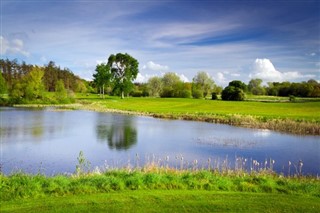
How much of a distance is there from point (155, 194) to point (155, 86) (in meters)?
116

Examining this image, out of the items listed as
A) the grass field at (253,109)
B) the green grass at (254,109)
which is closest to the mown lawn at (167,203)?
the grass field at (253,109)

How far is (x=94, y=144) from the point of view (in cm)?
2852

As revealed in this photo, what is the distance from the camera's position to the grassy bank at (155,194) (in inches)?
408

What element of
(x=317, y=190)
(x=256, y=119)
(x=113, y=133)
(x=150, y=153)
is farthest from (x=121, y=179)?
(x=256, y=119)

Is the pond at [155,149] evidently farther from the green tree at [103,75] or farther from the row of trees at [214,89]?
the green tree at [103,75]

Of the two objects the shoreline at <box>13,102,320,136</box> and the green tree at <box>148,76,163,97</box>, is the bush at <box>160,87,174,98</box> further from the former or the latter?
the shoreline at <box>13,102,320,136</box>

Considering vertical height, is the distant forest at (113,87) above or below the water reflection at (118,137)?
above

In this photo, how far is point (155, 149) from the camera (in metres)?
26.7

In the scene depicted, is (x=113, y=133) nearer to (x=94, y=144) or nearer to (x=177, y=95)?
(x=94, y=144)

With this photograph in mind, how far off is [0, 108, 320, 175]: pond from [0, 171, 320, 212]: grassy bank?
4025 millimetres

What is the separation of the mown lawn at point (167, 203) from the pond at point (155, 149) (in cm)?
543

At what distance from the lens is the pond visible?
20.7 m

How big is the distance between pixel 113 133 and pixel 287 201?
85.8ft

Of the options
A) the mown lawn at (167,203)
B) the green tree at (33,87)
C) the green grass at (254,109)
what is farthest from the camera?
the green tree at (33,87)
